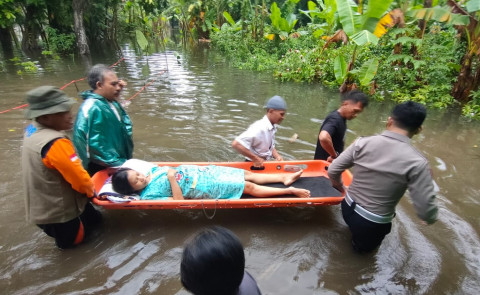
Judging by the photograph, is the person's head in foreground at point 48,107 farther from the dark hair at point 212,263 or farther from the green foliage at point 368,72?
the green foliage at point 368,72

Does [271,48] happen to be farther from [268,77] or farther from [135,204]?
[135,204]

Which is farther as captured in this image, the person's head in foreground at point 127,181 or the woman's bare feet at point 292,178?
the woman's bare feet at point 292,178

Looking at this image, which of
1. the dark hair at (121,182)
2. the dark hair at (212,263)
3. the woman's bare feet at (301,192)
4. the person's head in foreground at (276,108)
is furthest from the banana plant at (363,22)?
the dark hair at (212,263)

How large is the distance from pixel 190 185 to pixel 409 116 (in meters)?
2.37

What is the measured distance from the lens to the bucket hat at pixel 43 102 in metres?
→ 2.35

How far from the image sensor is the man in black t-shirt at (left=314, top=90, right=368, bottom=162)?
3.36 m

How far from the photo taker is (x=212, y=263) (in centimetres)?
110

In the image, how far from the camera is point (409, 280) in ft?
9.16

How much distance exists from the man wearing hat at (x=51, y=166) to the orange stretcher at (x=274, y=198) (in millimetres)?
402

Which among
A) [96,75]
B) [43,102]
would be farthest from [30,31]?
[43,102]

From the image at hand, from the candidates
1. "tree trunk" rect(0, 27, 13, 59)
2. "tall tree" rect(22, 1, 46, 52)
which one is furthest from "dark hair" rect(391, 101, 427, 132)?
"tree trunk" rect(0, 27, 13, 59)

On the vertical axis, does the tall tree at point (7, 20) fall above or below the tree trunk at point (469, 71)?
A: above

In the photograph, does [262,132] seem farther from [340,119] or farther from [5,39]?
[5,39]

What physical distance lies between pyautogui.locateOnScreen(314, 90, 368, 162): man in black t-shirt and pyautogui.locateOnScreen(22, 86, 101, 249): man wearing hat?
2.65 metres
